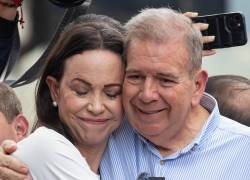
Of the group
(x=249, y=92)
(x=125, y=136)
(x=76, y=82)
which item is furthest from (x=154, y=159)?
(x=249, y=92)

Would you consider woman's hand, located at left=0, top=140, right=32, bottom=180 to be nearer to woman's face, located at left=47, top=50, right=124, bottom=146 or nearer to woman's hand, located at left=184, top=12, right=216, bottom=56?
woman's face, located at left=47, top=50, right=124, bottom=146

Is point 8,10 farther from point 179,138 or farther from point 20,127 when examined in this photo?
point 179,138

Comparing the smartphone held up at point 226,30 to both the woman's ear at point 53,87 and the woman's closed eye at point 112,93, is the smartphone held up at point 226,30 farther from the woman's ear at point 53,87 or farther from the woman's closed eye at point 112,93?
the woman's ear at point 53,87

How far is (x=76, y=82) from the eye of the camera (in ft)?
11.0

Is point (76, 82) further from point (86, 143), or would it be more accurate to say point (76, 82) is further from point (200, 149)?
point (200, 149)

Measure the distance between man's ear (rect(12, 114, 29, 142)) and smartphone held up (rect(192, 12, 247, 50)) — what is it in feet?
2.31

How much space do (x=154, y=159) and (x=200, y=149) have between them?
16cm

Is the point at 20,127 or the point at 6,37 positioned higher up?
the point at 6,37

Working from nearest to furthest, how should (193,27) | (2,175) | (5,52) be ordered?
1. (2,175)
2. (193,27)
3. (5,52)

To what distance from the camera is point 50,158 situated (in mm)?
3150

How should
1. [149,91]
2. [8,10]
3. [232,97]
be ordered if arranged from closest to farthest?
[149,91]
[8,10]
[232,97]

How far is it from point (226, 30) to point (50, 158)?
86cm

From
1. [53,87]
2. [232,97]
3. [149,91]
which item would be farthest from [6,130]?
[232,97]

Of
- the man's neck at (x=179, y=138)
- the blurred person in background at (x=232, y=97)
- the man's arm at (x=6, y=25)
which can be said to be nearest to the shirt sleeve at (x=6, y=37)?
the man's arm at (x=6, y=25)
